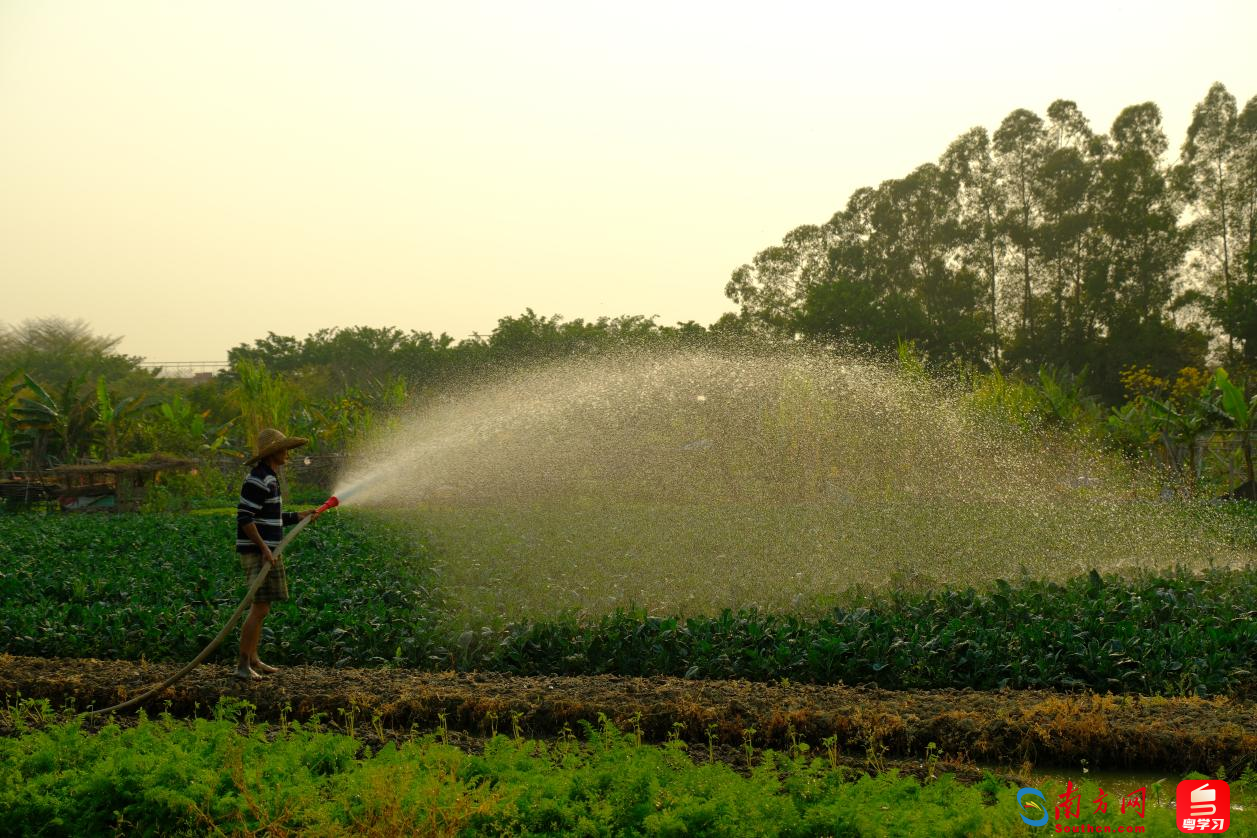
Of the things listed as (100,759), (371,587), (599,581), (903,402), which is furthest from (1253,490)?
(100,759)

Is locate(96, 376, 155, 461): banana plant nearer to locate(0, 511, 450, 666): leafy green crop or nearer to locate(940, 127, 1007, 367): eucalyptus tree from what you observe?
locate(0, 511, 450, 666): leafy green crop

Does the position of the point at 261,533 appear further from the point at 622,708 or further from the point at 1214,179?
the point at 1214,179

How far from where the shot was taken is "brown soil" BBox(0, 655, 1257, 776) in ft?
20.1

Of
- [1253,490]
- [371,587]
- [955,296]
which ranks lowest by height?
[1253,490]

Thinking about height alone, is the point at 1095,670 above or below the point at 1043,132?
below

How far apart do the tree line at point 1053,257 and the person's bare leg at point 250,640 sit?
120 feet

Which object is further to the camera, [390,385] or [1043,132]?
[1043,132]

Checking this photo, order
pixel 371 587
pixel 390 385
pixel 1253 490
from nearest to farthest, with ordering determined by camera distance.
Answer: pixel 371 587 → pixel 1253 490 → pixel 390 385

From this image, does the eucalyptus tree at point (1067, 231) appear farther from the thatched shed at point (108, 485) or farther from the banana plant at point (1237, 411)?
the thatched shed at point (108, 485)

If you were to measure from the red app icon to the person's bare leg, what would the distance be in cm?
582

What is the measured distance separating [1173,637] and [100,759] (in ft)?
22.1

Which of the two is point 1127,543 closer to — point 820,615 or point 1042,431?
point 820,615

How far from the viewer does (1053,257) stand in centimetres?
4853

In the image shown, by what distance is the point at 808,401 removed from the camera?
2742cm
